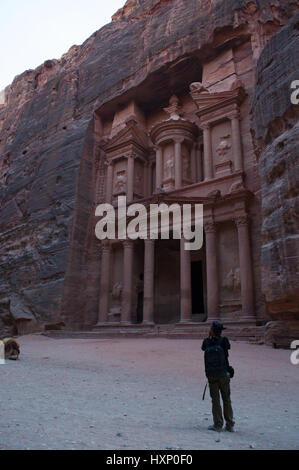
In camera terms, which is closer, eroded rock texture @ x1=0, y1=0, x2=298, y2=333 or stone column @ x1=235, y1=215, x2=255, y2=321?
stone column @ x1=235, y1=215, x2=255, y2=321

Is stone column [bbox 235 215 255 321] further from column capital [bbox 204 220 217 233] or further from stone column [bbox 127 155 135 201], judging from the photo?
stone column [bbox 127 155 135 201]

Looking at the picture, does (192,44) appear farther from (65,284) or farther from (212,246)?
(65,284)

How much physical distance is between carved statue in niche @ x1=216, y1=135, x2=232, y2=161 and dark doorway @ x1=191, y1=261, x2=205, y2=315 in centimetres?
719

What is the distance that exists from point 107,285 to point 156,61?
1571cm

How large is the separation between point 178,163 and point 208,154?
2332 millimetres

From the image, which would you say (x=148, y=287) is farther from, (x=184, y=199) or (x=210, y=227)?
(x=184, y=199)

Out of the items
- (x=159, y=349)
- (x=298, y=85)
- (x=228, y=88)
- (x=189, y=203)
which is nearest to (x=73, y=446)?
(x=159, y=349)

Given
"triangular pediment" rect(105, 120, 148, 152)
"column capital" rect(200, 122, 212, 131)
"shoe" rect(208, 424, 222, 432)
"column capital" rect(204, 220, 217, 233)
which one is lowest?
"shoe" rect(208, 424, 222, 432)

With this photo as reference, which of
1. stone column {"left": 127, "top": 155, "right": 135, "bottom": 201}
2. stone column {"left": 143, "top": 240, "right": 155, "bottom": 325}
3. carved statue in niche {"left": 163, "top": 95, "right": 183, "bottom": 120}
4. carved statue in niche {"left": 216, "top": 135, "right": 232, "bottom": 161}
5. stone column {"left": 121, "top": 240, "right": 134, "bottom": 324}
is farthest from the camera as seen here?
carved statue in niche {"left": 163, "top": 95, "right": 183, "bottom": 120}

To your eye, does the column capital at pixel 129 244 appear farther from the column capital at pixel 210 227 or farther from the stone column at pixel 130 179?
the column capital at pixel 210 227

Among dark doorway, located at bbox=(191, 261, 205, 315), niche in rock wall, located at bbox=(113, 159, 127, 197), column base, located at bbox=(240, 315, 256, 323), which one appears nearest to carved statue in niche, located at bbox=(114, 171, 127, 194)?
niche in rock wall, located at bbox=(113, 159, 127, 197)

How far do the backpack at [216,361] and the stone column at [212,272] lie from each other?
14.0 m

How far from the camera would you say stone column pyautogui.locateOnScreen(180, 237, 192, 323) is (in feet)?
62.3

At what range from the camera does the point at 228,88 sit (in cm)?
2227
